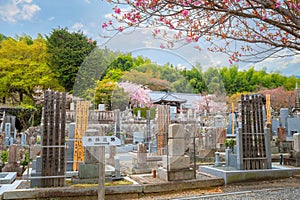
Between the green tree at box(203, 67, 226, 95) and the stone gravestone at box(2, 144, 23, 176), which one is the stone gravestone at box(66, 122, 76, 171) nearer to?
the stone gravestone at box(2, 144, 23, 176)

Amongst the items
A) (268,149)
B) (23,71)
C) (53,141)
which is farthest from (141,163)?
(23,71)

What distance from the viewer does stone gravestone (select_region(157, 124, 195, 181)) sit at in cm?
570

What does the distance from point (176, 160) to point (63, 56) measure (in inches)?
666

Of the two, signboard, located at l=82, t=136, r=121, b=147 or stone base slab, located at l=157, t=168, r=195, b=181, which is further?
stone base slab, located at l=157, t=168, r=195, b=181

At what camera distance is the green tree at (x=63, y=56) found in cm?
1882

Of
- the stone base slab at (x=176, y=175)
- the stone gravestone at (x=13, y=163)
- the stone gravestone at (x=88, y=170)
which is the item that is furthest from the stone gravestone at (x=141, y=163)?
the stone gravestone at (x=13, y=163)

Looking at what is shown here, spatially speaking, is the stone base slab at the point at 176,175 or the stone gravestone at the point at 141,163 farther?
the stone gravestone at the point at 141,163

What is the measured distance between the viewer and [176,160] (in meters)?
5.76

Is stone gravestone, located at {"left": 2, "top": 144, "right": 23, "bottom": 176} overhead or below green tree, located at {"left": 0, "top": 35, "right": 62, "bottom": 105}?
below

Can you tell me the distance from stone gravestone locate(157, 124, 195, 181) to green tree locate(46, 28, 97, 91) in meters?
13.4

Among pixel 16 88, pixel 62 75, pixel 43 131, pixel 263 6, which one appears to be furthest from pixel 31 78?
pixel 263 6

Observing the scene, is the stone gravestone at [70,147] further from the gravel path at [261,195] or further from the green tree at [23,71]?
the green tree at [23,71]

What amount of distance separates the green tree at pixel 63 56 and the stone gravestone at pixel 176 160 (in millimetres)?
13389

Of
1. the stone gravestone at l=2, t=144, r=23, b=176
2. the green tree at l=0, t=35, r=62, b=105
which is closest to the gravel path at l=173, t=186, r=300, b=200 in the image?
the stone gravestone at l=2, t=144, r=23, b=176
